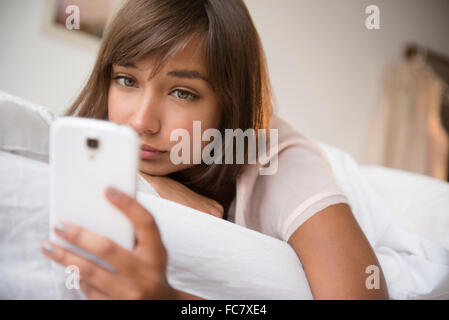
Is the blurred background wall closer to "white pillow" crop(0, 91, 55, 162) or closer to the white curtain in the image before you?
the white curtain

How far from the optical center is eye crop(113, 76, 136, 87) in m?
0.61

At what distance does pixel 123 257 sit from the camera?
12.1 inches

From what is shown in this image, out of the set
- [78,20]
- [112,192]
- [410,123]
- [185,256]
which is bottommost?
[410,123]

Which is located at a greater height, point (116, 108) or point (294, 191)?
point (116, 108)

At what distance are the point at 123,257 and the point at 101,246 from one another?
0.02 meters

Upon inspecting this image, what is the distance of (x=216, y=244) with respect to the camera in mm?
448

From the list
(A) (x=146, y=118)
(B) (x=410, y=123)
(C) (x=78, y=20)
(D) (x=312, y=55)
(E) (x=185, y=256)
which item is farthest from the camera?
(B) (x=410, y=123)

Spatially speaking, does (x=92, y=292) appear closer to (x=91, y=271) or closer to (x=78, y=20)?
(x=91, y=271)

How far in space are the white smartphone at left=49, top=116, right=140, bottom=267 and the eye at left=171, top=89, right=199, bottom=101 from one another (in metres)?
0.28

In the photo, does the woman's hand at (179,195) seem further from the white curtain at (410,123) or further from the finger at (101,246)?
the white curtain at (410,123)

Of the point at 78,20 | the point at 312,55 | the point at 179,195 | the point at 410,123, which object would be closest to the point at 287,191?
the point at 179,195
